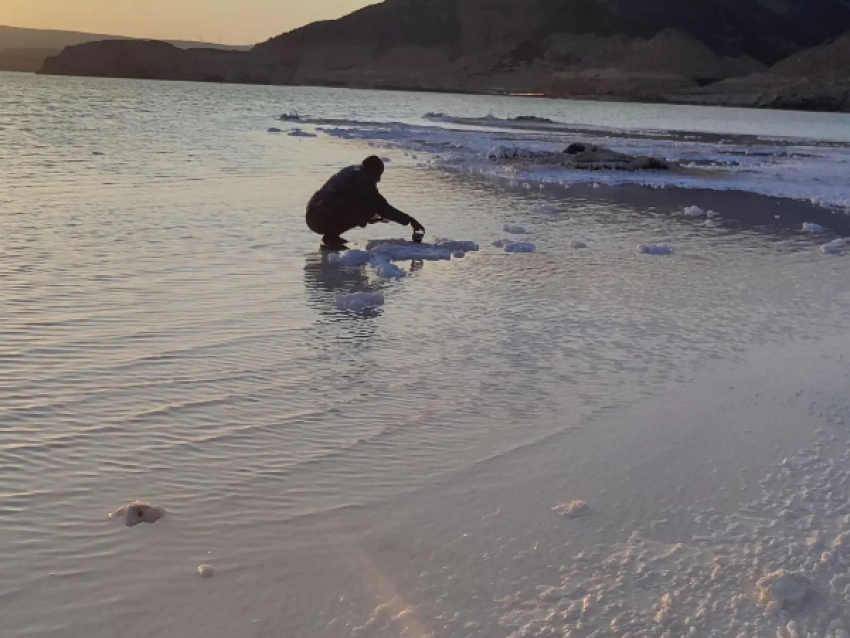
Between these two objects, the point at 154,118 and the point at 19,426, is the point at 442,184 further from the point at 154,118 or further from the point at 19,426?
the point at 154,118

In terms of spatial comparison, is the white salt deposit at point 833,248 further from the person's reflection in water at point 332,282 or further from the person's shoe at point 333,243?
the person's shoe at point 333,243

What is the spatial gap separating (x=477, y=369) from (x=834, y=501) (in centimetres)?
223

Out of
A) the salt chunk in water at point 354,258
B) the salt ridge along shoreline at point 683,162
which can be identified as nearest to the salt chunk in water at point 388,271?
the salt chunk in water at point 354,258

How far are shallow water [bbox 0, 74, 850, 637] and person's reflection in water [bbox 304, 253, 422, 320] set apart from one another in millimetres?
40

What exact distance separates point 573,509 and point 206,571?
1488mm

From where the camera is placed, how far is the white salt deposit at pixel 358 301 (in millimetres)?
7367

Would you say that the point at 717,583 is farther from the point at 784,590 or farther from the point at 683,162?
the point at 683,162

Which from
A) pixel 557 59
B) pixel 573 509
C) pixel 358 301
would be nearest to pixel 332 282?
pixel 358 301

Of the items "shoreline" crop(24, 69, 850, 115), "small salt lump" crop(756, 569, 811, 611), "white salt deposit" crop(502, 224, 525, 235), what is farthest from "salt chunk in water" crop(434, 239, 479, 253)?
"shoreline" crop(24, 69, 850, 115)

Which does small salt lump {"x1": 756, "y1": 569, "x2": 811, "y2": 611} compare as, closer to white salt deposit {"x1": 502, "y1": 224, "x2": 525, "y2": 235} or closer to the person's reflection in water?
the person's reflection in water

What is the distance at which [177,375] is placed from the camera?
214 inches

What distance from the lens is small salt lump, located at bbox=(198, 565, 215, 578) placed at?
3403mm

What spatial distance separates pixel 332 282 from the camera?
27.4 feet

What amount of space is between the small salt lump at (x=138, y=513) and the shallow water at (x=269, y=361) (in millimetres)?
39
